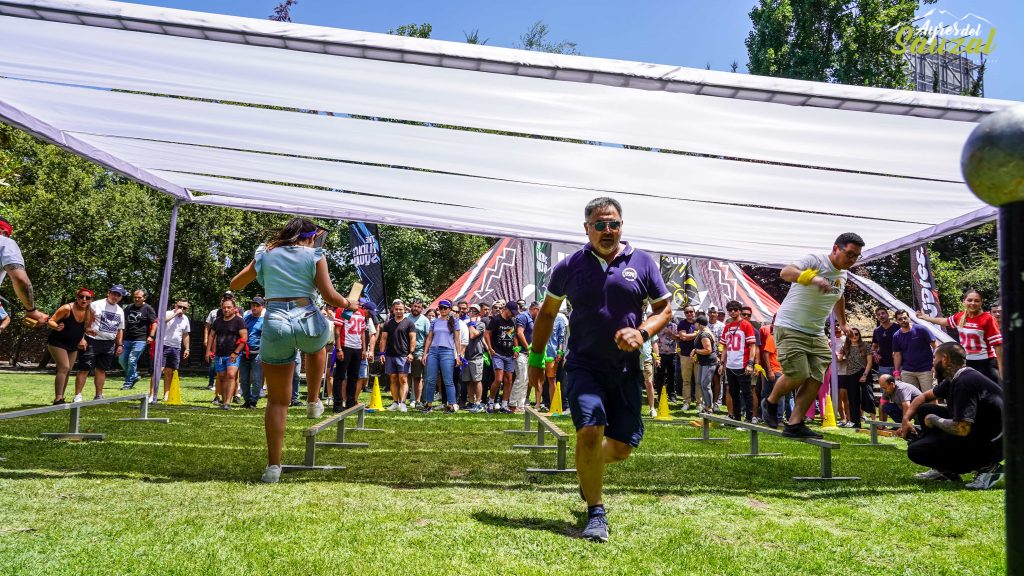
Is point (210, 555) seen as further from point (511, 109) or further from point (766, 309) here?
point (766, 309)

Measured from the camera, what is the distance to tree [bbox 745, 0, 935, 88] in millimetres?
33312

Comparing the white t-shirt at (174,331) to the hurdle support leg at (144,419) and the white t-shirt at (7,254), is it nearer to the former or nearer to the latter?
the hurdle support leg at (144,419)

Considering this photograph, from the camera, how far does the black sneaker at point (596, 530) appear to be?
4.11m

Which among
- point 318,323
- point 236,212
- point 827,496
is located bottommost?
point 827,496

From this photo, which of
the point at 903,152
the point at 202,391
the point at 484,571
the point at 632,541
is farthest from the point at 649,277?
the point at 202,391

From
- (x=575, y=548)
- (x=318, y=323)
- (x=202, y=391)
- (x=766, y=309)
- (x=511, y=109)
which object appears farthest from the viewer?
(x=766, y=309)

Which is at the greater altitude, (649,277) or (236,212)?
(236,212)

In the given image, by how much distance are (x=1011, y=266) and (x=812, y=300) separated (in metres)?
6.15

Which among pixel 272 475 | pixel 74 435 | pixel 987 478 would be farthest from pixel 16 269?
pixel 987 478

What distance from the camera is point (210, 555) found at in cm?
350

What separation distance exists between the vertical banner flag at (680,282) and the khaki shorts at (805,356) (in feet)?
52.4

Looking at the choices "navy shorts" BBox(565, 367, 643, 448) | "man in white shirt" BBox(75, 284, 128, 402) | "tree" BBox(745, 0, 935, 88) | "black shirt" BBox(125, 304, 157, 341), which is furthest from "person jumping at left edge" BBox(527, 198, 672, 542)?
"tree" BBox(745, 0, 935, 88)

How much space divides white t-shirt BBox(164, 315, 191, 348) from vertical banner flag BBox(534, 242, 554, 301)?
1257cm

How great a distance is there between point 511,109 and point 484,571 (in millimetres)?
4566
